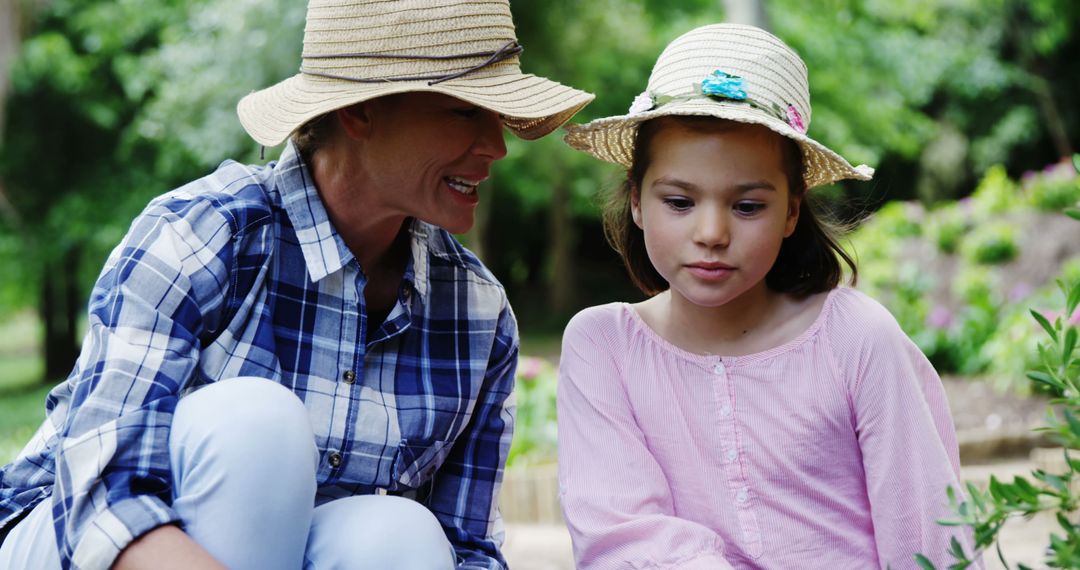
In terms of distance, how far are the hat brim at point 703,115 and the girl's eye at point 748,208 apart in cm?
13

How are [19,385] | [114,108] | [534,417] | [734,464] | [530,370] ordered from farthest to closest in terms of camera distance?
[19,385] < [114,108] < [530,370] < [534,417] < [734,464]

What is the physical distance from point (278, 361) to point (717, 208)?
0.78 m

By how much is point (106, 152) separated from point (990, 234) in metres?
9.14

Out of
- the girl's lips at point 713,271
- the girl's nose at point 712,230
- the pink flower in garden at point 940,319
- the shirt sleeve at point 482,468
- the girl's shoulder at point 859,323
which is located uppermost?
the girl's nose at point 712,230

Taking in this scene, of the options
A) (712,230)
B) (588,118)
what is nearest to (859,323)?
(712,230)

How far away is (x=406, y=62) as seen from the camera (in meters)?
1.97

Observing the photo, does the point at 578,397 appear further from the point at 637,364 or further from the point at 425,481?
the point at 425,481

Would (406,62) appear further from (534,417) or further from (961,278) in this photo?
(961,278)

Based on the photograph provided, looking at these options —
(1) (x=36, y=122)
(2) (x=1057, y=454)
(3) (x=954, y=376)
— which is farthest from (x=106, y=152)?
(2) (x=1057, y=454)

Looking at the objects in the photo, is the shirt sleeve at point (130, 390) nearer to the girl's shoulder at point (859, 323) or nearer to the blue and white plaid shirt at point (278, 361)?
the blue and white plaid shirt at point (278, 361)

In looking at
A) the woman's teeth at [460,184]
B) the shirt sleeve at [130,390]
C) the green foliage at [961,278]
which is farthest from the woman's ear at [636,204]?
the green foliage at [961,278]

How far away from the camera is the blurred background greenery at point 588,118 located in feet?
22.9

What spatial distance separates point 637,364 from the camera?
2133 mm

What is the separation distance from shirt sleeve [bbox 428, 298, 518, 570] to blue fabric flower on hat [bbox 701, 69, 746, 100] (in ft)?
1.98
